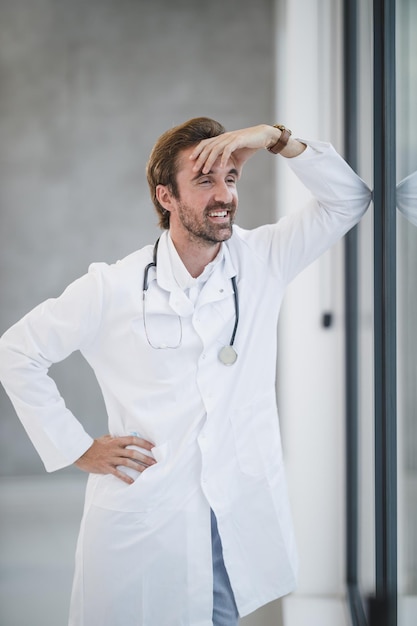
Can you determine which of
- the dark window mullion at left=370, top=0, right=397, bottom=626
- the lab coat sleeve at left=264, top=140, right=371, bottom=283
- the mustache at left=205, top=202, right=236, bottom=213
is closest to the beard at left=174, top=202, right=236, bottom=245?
the mustache at left=205, top=202, right=236, bottom=213

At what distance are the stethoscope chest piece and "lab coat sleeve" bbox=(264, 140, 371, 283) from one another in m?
0.23

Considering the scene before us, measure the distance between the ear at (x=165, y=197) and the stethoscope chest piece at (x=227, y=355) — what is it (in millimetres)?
374

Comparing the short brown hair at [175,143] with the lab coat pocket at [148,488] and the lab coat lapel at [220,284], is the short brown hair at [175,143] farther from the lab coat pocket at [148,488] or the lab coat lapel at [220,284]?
the lab coat pocket at [148,488]

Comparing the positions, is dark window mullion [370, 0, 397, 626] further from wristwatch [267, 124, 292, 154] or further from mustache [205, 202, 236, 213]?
mustache [205, 202, 236, 213]

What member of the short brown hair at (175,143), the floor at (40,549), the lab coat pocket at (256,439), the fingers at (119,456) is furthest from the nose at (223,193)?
the floor at (40,549)

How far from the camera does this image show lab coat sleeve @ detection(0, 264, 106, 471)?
4.83 feet

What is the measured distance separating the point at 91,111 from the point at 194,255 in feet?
8.23

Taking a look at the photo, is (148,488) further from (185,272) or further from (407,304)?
(407,304)

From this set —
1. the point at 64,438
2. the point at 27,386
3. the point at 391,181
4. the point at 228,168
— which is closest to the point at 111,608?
the point at 64,438

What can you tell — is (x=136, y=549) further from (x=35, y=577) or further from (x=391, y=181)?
(x=35, y=577)

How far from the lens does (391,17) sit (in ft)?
4.91

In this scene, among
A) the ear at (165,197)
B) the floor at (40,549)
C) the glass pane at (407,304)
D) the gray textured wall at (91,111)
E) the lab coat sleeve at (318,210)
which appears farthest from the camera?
the gray textured wall at (91,111)

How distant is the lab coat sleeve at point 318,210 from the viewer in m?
1.46

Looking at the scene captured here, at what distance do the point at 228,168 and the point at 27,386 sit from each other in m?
0.67
